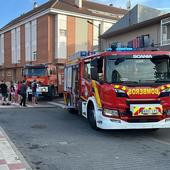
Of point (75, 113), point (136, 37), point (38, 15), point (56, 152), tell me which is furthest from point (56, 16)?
point (56, 152)

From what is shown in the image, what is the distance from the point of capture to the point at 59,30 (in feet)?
143

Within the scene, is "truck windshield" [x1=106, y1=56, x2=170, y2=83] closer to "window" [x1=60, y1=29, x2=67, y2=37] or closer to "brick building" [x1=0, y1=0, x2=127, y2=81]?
"brick building" [x1=0, y1=0, x2=127, y2=81]

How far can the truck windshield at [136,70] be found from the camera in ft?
31.8

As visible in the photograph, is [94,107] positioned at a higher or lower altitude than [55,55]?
lower

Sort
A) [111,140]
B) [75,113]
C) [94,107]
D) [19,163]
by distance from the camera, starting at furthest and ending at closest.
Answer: [75,113], [94,107], [111,140], [19,163]

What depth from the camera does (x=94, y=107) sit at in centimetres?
1045

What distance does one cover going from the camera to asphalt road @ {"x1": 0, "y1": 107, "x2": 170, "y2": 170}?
6.89m

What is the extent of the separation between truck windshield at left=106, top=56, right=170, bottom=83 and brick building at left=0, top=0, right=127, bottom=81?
29497mm

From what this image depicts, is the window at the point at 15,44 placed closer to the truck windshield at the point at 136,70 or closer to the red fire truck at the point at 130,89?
the red fire truck at the point at 130,89

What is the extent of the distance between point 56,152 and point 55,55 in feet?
120

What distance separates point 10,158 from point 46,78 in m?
18.2

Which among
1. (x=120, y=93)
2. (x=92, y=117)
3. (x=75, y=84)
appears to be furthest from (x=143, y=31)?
(x=120, y=93)

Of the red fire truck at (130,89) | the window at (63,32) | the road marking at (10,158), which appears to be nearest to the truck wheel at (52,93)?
the red fire truck at (130,89)

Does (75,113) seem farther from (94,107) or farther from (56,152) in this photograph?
(56,152)
